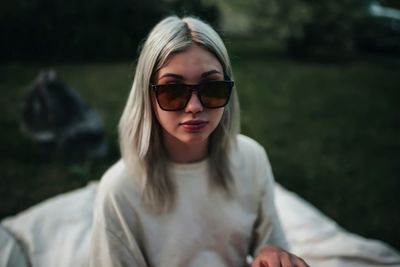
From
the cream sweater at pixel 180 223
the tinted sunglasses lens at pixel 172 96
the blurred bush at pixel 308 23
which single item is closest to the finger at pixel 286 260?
the cream sweater at pixel 180 223

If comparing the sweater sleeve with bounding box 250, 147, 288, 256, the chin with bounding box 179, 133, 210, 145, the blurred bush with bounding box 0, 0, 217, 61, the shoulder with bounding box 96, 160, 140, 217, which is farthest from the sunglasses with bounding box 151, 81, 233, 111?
the blurred bush with bounding box 0, 0, 217, 61

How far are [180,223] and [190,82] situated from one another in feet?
2.07

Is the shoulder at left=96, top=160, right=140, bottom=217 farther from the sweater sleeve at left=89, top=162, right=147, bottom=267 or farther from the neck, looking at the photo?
the neck

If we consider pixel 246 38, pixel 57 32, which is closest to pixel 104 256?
pixel 57 32

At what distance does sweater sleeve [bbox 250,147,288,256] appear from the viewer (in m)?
2.00

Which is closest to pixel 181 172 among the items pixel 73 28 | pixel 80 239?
pixel 80 239

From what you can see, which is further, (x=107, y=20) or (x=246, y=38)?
(x=246, y=38)

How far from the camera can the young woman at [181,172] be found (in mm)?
1576

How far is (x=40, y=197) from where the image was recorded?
4020 mm

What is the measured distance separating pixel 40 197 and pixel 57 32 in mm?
5013

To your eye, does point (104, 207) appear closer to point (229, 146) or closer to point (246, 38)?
point (229, 146)

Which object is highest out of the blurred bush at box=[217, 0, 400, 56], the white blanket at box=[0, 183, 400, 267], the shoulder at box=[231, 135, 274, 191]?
the blurred bush at box=[217, 0, 400, 56]

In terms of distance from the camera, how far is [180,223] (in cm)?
177

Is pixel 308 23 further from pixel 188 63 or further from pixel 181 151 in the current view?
pixel 188 63
